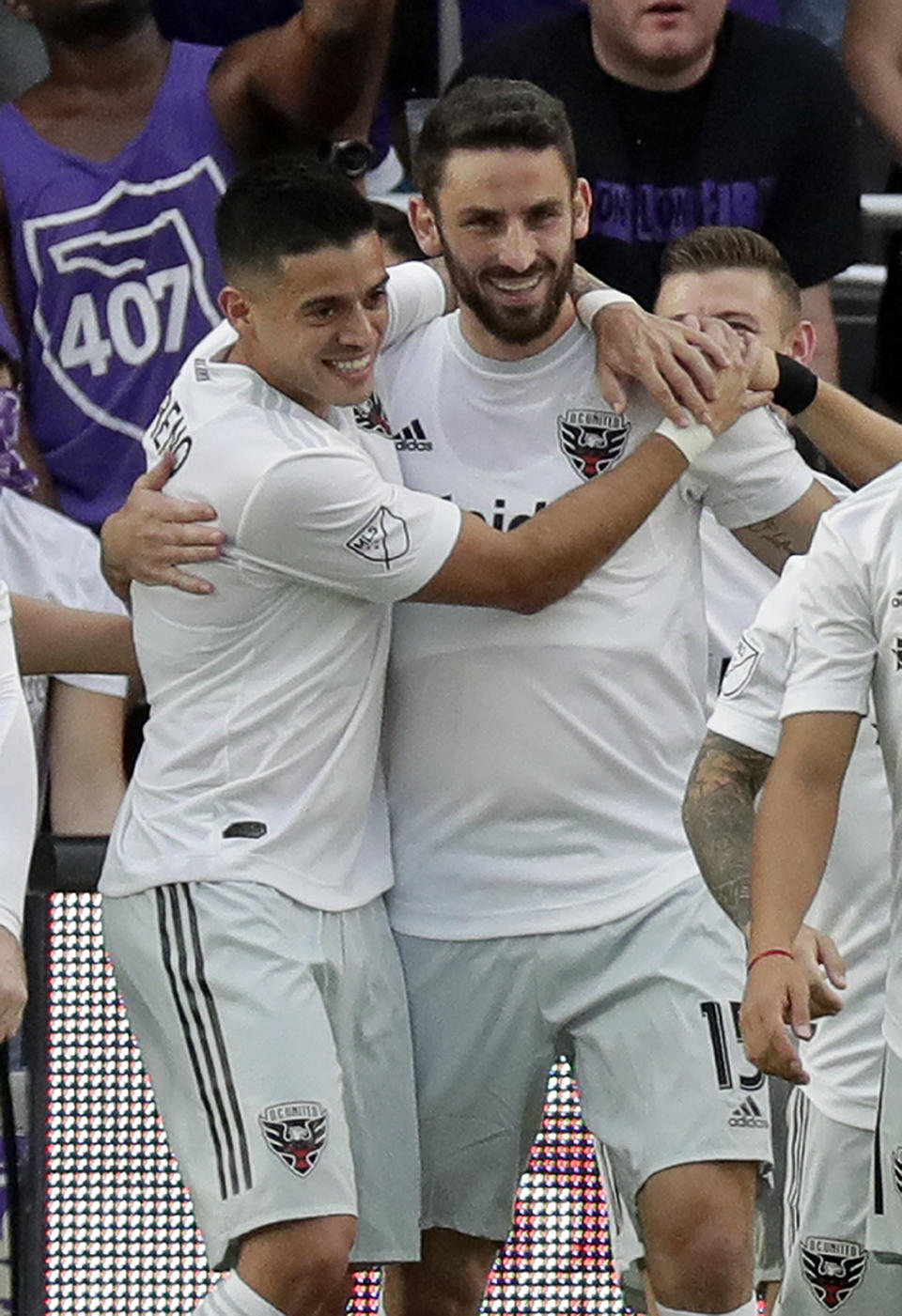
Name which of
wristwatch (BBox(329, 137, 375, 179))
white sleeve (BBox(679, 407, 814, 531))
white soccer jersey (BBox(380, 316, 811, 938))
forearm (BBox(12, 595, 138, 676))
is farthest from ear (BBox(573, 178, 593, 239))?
forearm (BBox(12, 595, 138, 676))

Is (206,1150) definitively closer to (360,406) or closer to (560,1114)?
(560,1114)

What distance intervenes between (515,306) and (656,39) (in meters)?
1.43

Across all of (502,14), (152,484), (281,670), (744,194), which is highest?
(502,14)

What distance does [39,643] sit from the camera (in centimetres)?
460

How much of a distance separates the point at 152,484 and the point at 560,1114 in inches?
51.1

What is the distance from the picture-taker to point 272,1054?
402 cm

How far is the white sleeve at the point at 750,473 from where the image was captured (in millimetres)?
4344

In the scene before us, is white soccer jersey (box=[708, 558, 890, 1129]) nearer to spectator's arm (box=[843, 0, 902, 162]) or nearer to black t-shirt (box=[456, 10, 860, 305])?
black t-shirt (box=[456, 10, 860, 305])

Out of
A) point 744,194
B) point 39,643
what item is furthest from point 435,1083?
point 744,194

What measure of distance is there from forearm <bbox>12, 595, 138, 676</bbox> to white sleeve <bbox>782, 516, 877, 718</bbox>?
144cm

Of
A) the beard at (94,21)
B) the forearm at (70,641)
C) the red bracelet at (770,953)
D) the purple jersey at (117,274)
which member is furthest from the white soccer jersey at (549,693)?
the beard at (94,21)

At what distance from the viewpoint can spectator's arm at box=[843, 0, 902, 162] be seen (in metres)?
5.80

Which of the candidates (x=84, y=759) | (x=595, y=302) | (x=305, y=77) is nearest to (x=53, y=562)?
(x=84, y=759)

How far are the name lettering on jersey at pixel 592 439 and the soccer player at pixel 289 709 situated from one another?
0.11 metres
